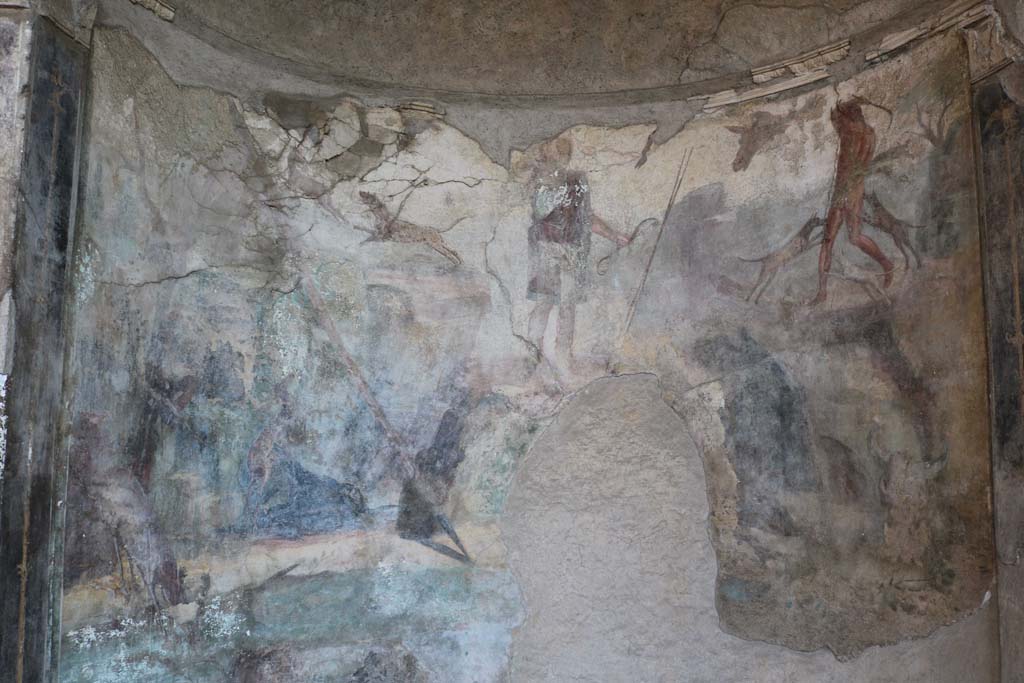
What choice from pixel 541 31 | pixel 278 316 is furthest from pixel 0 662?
pixel 541 31

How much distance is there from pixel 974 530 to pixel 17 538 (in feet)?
13.9

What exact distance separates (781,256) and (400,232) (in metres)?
2.35

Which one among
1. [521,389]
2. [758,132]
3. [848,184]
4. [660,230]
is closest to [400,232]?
[521,389]

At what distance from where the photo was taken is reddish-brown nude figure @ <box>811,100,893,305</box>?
176 inches

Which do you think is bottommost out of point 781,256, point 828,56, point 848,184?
point 781,256

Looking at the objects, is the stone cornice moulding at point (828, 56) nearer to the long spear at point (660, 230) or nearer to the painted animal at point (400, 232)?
the long spear at point (660, 230)

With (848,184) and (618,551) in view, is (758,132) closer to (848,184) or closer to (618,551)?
(848,184)

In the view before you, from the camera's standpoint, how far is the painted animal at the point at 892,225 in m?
4.19

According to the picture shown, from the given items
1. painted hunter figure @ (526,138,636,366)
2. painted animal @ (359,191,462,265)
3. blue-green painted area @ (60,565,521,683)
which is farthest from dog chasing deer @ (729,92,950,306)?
blue-green painted area @ (60,565,521,683)

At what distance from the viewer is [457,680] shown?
4660mm

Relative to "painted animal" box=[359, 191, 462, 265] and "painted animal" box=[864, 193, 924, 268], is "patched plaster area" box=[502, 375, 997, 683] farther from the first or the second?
"painted animal" box=[864, 193, 924, 268]

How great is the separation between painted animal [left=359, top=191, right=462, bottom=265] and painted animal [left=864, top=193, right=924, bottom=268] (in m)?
2.46

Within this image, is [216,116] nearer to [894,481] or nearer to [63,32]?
[63,32]

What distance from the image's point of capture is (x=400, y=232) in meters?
5.04
